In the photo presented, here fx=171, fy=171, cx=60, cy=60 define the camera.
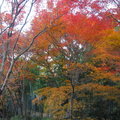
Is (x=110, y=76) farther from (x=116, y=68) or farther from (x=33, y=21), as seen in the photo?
(x=33, y=21)

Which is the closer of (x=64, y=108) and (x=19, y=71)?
(x=64, y=108)

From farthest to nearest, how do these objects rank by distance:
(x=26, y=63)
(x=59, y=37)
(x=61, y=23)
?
(x=26, y=63) < (x=59, y=37) < (x=61, y=23)

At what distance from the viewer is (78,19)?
806cm

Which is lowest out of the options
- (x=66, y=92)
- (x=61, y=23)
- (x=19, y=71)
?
(x=66, y=92)

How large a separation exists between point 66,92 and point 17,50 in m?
3.55

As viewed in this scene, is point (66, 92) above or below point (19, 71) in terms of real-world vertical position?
below

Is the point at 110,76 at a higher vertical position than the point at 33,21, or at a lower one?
lower

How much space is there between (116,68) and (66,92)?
2.90 meters

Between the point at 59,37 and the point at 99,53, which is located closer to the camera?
the point at 99,53

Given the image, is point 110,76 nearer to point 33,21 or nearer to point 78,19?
point 78,19

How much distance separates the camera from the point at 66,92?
365 inches

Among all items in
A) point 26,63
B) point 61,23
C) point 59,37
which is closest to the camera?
point 61,23

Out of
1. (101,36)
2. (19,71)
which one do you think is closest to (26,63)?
(19,71)

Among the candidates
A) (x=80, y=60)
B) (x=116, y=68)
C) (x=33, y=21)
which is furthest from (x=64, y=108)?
(x=33, y=21)
